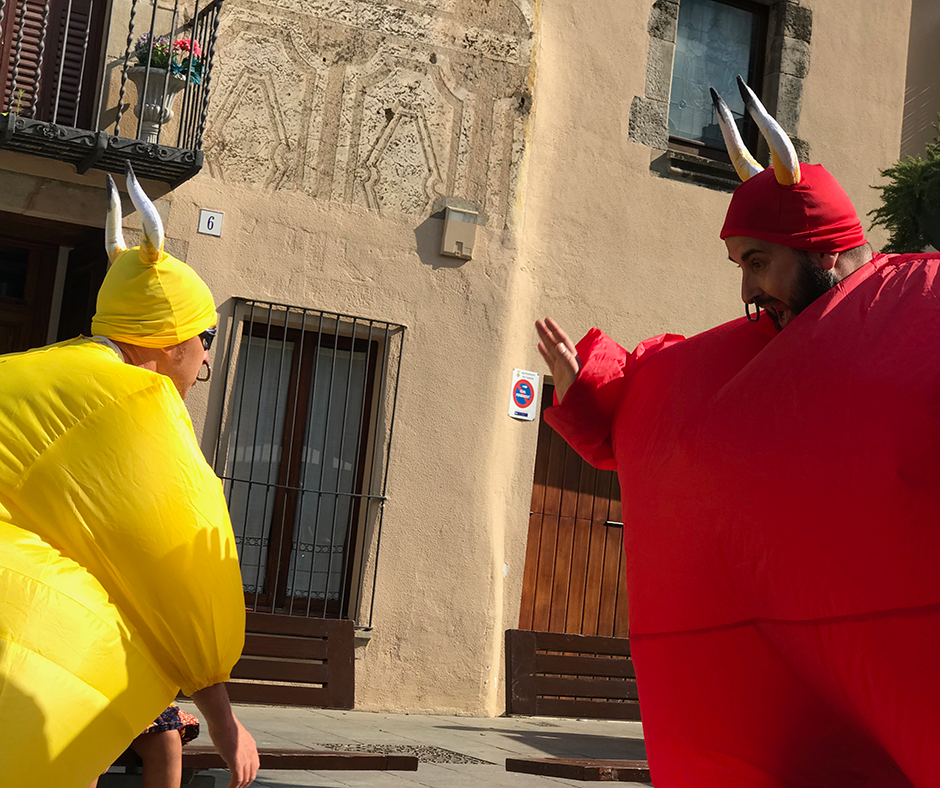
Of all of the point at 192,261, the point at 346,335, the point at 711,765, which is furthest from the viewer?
the point at 346,335

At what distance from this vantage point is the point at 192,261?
27.1 feet

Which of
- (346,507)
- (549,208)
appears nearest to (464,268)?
(549,208)

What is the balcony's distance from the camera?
25.3 feet

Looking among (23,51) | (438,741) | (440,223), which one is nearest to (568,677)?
(438,741)

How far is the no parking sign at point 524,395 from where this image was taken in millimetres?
9078

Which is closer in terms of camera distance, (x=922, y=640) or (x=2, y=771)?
(x=922, y=640)

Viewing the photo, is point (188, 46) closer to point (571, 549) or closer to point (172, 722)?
point (571, 549)

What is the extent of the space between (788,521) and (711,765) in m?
0.54

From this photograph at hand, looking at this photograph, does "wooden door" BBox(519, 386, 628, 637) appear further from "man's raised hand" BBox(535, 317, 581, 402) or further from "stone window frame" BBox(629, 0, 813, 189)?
"man's raised hand" BBox(535, 317, 581, 402)

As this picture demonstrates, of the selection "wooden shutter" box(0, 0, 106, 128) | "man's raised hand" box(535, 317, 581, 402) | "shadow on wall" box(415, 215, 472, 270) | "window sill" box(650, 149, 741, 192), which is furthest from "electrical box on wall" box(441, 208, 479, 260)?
"man's raised hand" box(535, 317, 581, 402)

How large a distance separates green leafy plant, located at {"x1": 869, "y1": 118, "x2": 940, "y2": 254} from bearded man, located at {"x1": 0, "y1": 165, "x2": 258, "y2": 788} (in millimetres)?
6380

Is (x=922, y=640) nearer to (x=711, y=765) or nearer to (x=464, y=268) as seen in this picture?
(x=711, y=765)

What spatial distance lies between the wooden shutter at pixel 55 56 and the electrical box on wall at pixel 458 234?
8.65 feet

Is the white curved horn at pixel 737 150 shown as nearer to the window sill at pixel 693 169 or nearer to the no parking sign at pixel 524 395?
the no parking sign at pixel 524 395
